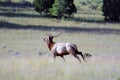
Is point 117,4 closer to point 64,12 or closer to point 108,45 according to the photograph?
point 64,12

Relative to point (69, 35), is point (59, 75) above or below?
above

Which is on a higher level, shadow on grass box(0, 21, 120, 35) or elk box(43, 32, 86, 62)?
elk box(43, 32, 86, 62)

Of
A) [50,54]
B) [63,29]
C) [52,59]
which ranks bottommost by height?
[63,29]

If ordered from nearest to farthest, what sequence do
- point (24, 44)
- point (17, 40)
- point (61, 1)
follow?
point (24, 44)
point (17, 40)
point (61, 1)

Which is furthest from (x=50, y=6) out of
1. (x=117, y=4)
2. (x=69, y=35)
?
(x=69, y=35)

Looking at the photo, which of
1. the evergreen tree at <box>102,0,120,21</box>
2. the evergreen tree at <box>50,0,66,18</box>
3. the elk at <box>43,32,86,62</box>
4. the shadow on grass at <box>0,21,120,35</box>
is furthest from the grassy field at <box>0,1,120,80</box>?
the evergreen tree at <box>102,0,120,21</box>

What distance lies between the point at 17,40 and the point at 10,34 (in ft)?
12.5

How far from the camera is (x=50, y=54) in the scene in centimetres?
2581

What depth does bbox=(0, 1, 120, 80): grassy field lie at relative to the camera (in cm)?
1298

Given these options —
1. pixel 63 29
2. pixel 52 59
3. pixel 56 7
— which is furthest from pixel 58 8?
pixel 52 59

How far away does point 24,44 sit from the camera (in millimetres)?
32812

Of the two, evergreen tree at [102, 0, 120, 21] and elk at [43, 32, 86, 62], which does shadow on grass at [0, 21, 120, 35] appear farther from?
elk at [43, 32, 86, 62]

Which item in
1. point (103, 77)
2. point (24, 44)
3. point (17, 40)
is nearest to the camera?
point (103, 77)

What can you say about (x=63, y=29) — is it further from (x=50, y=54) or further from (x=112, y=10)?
(x=50, y=54)
